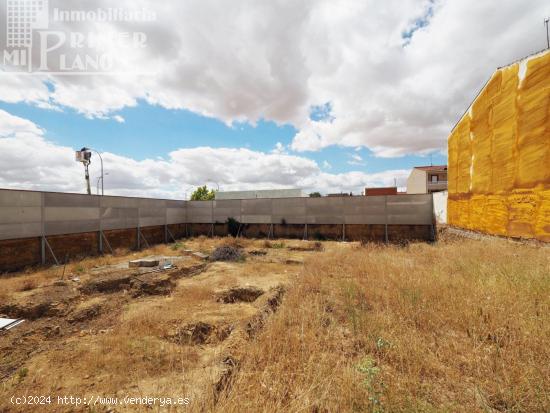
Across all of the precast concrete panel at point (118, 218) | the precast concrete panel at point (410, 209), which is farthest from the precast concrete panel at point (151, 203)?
the precast concrete panel at point (410, 209)

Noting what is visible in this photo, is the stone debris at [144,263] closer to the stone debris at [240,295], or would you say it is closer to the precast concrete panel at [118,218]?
the precast concrete panel at [118,218]

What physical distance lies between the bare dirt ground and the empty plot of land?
0.10 feet

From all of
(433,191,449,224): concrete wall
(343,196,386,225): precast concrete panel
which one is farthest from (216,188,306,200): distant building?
(433,191,449,224): concrete wall

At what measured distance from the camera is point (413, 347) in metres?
2.89

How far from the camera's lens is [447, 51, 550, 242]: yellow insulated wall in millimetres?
5941

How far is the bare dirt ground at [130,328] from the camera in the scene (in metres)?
2.81

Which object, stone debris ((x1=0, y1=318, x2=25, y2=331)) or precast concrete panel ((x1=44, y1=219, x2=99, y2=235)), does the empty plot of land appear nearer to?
stone debris ((x1=0, y1=318, x2=25, y2=331))

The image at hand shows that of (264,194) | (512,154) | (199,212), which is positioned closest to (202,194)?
(264,194)

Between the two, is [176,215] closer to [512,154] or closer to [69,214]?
[69,214]

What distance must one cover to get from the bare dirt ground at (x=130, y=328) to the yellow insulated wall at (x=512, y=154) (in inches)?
277

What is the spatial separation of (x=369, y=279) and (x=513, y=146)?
614 cm

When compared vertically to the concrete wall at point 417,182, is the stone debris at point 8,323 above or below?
below

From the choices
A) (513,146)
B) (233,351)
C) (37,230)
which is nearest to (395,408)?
(233,351)

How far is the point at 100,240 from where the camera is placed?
11.7 meters
